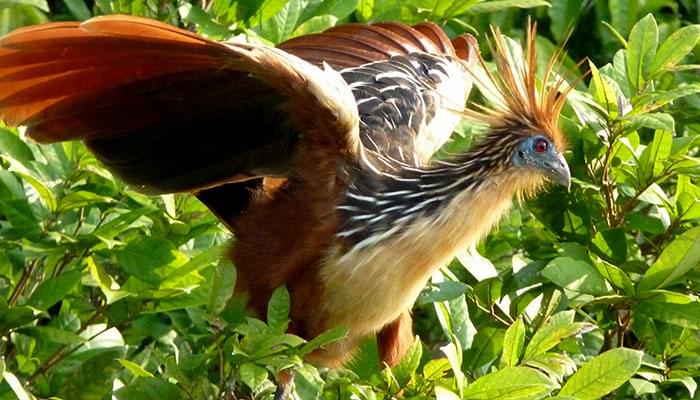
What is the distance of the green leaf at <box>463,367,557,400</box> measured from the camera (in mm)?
3282

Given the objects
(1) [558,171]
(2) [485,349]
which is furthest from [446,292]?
(1) [558,171]

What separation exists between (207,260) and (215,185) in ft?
0.94

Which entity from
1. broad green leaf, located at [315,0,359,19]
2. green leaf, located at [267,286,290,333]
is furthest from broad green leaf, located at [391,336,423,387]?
broad green leaf, located at [315,0,359,19]

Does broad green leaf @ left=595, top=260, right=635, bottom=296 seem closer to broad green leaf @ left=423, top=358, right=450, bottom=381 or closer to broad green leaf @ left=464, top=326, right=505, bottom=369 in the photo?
broad green leaf @ left=464, top=326, right=505, bottom=369

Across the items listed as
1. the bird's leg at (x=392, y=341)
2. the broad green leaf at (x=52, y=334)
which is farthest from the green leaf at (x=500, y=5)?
the broad green leaf at (x=52, y=334)

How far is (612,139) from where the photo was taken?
407 cm

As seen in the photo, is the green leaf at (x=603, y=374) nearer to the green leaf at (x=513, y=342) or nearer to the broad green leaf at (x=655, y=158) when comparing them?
the green leaf at (x=513, y=342)

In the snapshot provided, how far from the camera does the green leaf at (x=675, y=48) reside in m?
4.18

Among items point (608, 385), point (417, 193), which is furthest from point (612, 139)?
point (608, 385)

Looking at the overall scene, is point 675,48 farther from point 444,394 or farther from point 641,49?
point 444,394

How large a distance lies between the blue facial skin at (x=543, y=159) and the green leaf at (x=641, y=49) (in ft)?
1.01

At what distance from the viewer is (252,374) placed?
3.36 metres

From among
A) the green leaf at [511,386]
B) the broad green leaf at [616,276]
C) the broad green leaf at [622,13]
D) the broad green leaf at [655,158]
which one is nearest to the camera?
the green leaf at [511,386]

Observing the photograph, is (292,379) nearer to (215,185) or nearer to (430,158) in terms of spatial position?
(215,185)
